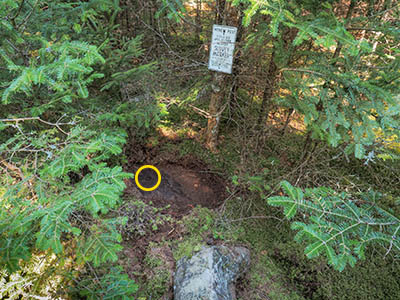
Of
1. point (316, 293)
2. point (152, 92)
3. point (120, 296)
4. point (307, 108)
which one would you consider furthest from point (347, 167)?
point (120, 296)

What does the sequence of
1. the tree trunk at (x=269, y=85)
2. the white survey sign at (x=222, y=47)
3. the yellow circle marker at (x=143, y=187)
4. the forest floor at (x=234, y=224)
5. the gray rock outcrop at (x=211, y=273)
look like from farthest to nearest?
the yellow circle marker at (x=143, y=187), the tree trunk at (x=269, y=85), the white survey sign at (x=222, y=47), the forest floor at (x=234, y=224), the gray rock outcrop at (x=211, y=273)

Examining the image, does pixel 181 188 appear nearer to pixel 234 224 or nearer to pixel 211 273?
pixel 234 224

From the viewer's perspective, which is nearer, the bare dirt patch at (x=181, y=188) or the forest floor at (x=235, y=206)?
the forest floor at (x=235, y=206)

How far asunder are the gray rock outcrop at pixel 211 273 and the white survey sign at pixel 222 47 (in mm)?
2831

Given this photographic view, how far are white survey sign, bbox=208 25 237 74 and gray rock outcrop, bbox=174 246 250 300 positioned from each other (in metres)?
2.83

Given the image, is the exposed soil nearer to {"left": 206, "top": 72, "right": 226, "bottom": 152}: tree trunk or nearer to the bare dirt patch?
the bare dirt patch

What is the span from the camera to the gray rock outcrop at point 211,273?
3197 millimetres

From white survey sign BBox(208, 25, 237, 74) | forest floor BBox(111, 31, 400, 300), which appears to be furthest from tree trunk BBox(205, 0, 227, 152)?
white survey sign BBox(208, 25, 237, 74)

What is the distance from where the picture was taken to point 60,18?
356 cm

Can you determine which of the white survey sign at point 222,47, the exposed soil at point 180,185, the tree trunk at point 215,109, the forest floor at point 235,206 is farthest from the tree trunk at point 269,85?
the exposed soil at point 180,185

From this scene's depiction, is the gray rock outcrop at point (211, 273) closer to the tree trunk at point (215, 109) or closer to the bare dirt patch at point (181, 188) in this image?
the bare dirt patch at point (181, 188)

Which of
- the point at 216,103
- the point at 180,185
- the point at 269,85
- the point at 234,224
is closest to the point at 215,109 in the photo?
the point at 216,103

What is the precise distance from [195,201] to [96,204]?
3136 millimetres

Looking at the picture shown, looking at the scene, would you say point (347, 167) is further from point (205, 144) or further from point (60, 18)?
point (60, 18)
